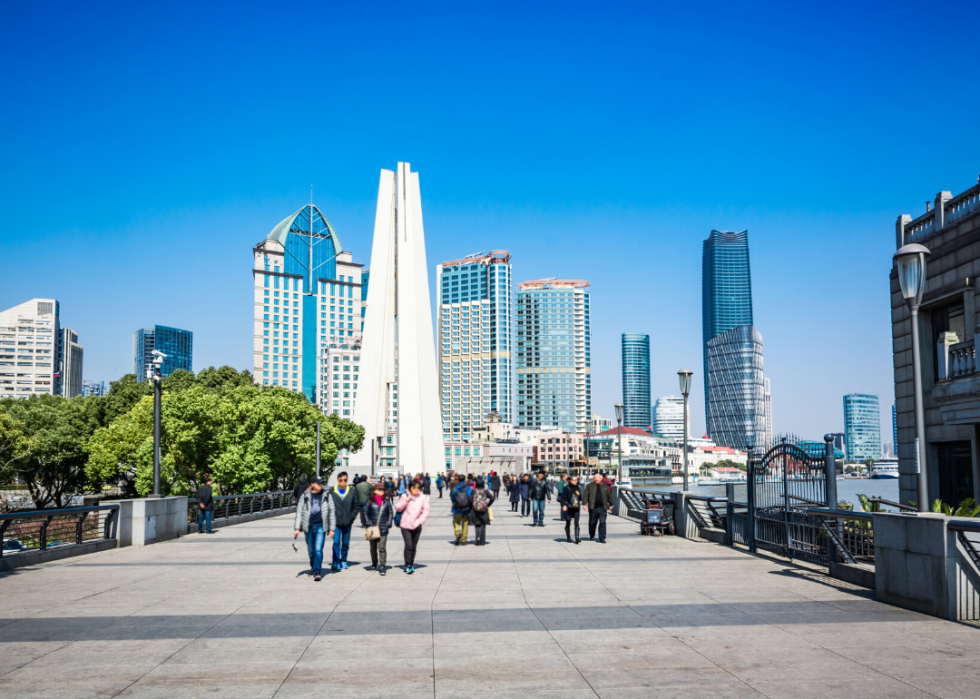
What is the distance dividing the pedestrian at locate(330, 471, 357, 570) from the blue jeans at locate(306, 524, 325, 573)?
782 mm

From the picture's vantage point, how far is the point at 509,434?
→ 199625 mm

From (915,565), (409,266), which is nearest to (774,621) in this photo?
(915,565)

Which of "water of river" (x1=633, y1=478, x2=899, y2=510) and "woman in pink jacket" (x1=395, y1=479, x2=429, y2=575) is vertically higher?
"woman in pink jacket" (x1=395, y1=479, x2=429, y2=575)

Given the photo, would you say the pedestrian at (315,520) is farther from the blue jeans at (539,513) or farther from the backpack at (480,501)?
the blue jeans at (539,513)

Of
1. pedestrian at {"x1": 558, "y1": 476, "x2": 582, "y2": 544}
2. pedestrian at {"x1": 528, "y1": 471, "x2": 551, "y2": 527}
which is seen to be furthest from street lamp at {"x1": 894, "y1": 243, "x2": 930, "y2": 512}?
pedestrian at {"x1": 528, "y1": 471, "x2": 551, "y2": 527}

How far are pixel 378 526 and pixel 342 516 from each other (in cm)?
72

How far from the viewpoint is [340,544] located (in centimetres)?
1386

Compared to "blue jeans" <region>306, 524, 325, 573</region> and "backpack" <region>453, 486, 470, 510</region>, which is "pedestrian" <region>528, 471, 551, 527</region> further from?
"blue jeans" <region>306, 524, 325, 573</region>

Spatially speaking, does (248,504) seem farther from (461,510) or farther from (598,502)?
(598,502)

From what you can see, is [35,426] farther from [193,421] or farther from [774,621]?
[774,621]

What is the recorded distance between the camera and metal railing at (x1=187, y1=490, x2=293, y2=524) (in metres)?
26.4

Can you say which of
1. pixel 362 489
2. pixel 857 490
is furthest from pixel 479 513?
pixel 857 490

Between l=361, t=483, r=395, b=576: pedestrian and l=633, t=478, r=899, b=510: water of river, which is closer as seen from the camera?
l=361, t=483, r=395, b=576: pedestrian

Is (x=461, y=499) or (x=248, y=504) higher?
(x=461, y=499)
